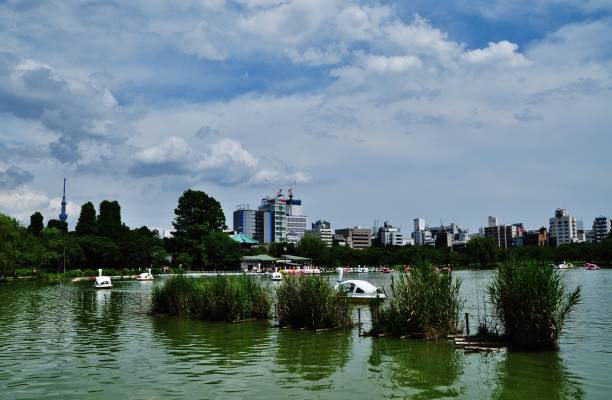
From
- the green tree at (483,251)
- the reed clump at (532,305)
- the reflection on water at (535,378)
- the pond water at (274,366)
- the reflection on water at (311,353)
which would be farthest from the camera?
the green tree at (483,251)

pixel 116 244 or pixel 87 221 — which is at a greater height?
pixel 87 221

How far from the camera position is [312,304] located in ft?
95.3

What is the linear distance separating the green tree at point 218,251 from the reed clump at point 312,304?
88592 mm

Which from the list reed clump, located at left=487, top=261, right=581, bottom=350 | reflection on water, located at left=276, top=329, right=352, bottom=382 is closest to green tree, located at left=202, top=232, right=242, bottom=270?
reflection on water, located at left=276, top=329, right=352, bottom=382

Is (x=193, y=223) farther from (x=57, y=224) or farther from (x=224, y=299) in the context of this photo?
(x=224, y=299)

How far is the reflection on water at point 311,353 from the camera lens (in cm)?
1969

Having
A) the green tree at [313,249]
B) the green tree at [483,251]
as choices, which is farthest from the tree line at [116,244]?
the green tree at [313,249]

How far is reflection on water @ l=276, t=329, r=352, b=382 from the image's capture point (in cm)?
1969

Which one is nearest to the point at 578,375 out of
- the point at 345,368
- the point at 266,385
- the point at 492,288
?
the point at 492,288

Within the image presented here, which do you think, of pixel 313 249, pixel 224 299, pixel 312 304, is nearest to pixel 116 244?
pixel 313 249

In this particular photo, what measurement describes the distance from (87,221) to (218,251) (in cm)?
3503

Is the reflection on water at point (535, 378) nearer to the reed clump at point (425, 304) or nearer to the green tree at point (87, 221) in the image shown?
the reed clump at point (425, 304)

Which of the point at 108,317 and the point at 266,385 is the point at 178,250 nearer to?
the point at 108,317

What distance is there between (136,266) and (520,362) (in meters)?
114
